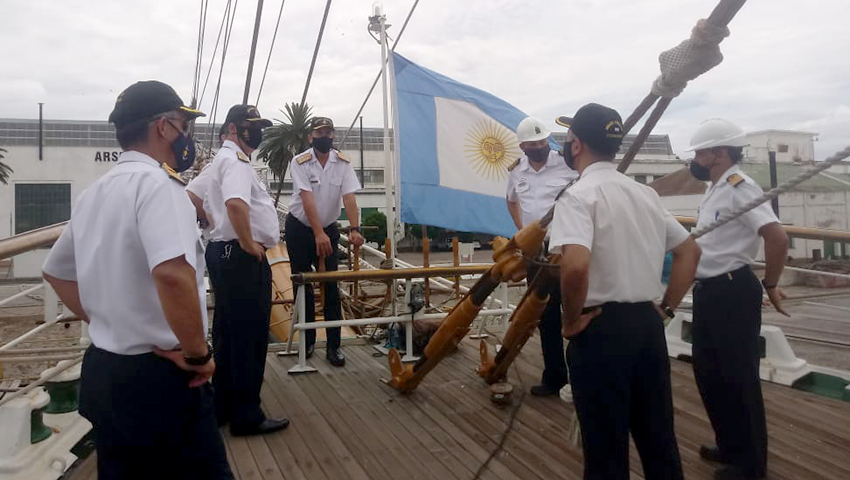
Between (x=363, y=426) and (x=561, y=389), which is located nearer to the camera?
(x=363, y=426)

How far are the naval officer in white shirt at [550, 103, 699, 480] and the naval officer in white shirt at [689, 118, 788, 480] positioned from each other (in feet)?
2.51

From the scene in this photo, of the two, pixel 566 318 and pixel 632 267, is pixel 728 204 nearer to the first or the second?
pixel 632 267

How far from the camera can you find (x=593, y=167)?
209cm

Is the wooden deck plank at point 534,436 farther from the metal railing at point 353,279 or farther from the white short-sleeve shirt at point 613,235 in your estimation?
the white short-sleeve shirt at point 613,235

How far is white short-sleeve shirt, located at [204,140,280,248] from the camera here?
3.10 m

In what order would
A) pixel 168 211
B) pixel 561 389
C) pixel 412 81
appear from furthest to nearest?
pixel 412 81 → pixel 561 389 → pixel 168 211

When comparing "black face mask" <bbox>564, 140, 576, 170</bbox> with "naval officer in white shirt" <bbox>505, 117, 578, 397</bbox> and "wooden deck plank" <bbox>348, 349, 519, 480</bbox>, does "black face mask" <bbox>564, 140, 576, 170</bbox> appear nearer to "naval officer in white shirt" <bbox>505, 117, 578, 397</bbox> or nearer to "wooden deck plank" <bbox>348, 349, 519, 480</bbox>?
"wooden deck plank" <bbox>348, 349, 519, 480</bbox>

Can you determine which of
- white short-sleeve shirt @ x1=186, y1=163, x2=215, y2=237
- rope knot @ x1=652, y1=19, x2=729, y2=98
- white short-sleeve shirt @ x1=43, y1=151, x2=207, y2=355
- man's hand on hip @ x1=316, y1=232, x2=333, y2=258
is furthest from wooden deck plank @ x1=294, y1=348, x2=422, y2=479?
rope knot @ x1=652, y1=19, x2=729, y2=98

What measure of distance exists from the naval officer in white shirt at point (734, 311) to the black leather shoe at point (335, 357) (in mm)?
2605

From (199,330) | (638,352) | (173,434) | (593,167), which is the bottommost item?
(173,434)

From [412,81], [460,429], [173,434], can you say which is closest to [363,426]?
[460,429]

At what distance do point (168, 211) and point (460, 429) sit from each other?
7.01 feet

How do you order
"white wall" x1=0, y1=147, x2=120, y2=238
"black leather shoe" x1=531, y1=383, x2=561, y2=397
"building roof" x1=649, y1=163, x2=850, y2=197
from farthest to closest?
"white wall" x1=0, y1=147, x2=120, y2=238
"building roof" x1=649, y1=163, x2=850, y2=197
"black leather shoe" x1=531, y1=383, x2=561, y2=397

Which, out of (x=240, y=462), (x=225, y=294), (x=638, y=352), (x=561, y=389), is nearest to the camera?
(x=638, y=352)
